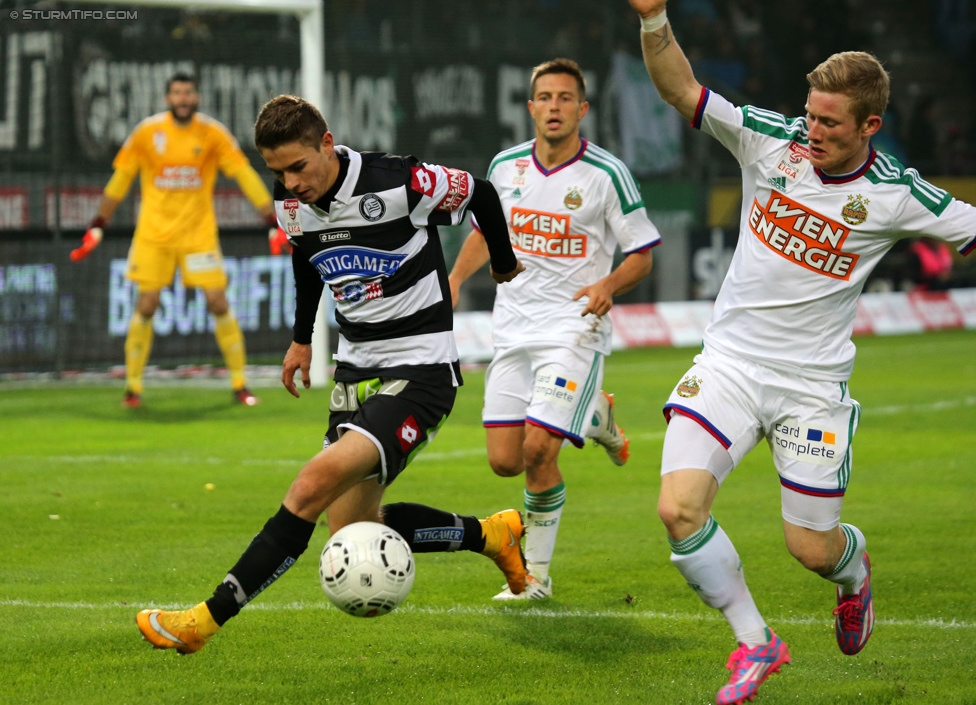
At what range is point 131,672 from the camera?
16.0 ft

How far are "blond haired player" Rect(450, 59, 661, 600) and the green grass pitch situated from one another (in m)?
0.76

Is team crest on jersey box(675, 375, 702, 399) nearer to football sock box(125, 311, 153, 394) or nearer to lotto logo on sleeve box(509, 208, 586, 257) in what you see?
lotto logo on sleeve box(509, 208, 586, 257)

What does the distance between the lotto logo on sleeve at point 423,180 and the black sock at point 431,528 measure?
1276mm

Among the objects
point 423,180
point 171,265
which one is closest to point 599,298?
point 423,180

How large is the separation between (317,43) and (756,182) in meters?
9.39

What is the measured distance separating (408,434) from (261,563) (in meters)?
0.72

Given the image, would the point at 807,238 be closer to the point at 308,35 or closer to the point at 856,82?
the point at 856,82

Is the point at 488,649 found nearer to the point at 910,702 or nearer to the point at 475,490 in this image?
the point at 910,702

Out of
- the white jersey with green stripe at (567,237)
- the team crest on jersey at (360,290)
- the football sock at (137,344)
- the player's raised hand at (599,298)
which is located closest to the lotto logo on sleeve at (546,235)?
the white jersey with green stripe at (567,237)

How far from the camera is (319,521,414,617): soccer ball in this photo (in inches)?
186

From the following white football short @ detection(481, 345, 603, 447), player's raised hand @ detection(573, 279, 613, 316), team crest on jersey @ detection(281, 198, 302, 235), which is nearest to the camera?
team crest on jersey @ detection(281, 198, 302, 235)

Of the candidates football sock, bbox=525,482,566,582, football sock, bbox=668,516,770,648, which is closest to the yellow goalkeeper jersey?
football sock, bbox=525,482,566,582

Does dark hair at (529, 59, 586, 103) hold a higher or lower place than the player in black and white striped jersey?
higher

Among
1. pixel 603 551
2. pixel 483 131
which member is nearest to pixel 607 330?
pixel 603 551
